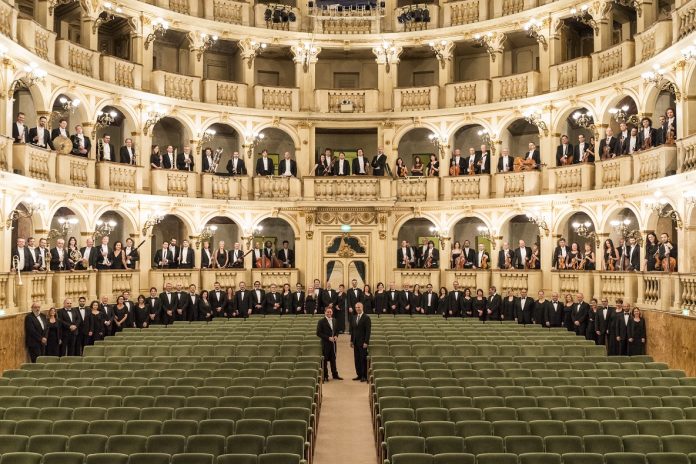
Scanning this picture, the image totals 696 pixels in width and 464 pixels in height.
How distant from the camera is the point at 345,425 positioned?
12992 millimetres

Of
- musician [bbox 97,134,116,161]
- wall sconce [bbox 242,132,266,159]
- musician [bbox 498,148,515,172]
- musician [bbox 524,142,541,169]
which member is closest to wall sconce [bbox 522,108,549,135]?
musician [bbox 524,142,541,169]

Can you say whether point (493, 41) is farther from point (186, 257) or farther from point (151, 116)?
point (186, 257)

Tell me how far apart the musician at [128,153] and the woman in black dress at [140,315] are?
6.62m

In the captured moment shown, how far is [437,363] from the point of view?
13305 millimetres

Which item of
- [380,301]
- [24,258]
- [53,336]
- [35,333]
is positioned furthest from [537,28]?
[35,333]

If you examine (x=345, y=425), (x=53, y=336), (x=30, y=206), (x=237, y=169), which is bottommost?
(x=345, y=425)

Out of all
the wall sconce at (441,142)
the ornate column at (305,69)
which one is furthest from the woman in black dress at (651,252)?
the ornate column at (305,69)

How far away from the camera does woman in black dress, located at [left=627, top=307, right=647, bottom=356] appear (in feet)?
57.2

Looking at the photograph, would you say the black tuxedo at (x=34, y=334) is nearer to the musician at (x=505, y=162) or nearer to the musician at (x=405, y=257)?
the musician at (x=405, y=257)

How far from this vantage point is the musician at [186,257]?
2606 centimetres

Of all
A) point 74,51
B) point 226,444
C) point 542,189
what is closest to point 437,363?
point 226,444

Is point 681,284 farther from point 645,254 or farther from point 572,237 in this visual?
point 572,237

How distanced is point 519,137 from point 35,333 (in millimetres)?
20309

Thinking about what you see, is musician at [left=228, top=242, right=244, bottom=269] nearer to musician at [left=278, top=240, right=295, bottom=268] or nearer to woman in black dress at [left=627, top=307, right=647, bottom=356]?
musician at [left=278, top=240, right=295, bottom=268]
